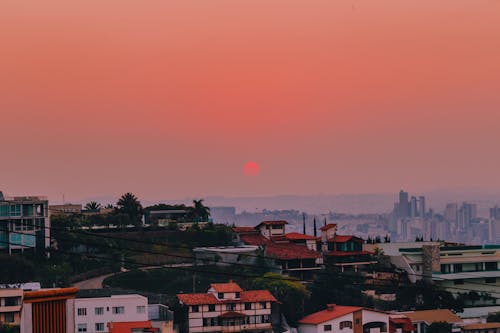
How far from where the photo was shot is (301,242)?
3191 inches

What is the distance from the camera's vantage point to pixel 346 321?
64188 mm

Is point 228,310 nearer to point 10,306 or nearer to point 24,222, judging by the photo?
point 10,306

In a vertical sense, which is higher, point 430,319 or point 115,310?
point 115,310

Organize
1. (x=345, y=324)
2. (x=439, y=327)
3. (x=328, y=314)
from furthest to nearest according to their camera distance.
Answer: (x=439, y=327) < (x=328, y=314) < (x=345, y=324)

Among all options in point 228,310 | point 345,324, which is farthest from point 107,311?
point 345,324

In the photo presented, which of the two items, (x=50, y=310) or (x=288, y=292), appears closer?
(x=50, y=310)

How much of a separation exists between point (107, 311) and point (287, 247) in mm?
20630

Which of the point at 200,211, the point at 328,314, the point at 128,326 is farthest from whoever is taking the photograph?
the point at 200,211

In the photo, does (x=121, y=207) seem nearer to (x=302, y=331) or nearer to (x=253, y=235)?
(x=253, y=235)

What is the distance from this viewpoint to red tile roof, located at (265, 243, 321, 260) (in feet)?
249

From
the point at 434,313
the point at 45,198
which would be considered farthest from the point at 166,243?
the point at 434,313

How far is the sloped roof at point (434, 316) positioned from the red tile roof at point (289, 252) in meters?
9.82

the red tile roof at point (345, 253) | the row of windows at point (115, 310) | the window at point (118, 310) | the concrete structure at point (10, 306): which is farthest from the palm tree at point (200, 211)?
the concrete structure at point (10, 306)

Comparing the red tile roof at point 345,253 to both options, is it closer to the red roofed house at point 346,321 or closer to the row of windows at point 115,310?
the red roofed house at point 346,321
